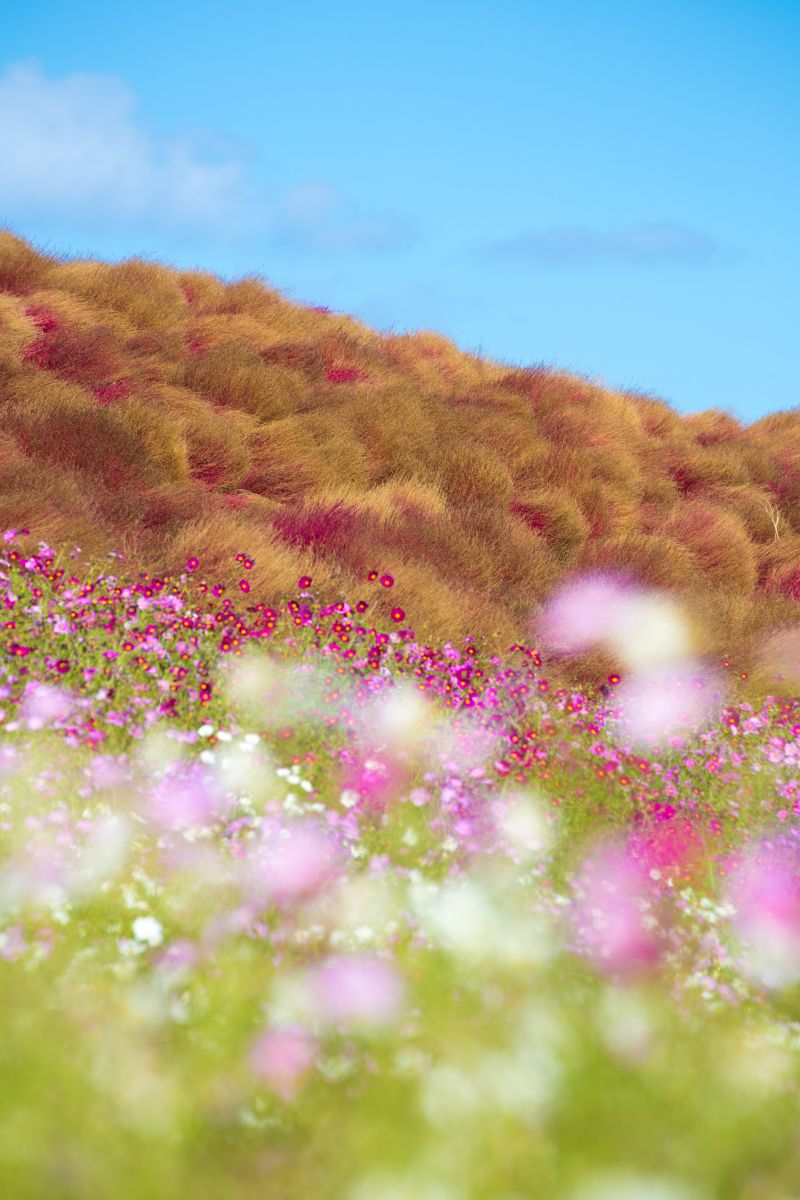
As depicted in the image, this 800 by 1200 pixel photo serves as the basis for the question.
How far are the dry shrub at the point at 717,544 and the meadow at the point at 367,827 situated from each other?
4.0 inches

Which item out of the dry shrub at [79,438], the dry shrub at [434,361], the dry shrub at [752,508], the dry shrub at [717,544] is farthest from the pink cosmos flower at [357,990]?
the dry shrub at [434,361]

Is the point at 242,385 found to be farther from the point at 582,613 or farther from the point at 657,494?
the point at 657,494

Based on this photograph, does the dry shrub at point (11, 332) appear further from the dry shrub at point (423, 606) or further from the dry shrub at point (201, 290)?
the dry shrub at point (423, 606)

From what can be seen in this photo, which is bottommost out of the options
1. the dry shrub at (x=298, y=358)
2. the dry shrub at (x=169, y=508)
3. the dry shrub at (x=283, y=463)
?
the dry shrub at (x=169, y=508)

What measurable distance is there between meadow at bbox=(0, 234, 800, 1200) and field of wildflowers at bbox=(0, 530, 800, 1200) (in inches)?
0.5

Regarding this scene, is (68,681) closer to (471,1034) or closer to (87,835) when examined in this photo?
(87,835)

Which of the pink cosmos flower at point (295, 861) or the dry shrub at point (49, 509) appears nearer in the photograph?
the pink cosmos flower at point (295, 861)

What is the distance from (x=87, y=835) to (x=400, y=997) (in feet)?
4.46

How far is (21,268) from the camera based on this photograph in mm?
13219

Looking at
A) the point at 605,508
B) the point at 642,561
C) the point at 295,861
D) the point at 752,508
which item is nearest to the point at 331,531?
the point at 642,561

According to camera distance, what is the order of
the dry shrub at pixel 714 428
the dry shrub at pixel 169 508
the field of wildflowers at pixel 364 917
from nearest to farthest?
the field of wildflowers at pixel 364 917
the dry shrub at pixel 169 508
the dry shrub at pixel 714 428

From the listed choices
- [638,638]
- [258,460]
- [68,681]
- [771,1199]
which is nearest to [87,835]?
[68,681]

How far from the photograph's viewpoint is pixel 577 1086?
2.72 meters

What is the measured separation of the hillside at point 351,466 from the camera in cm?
737
